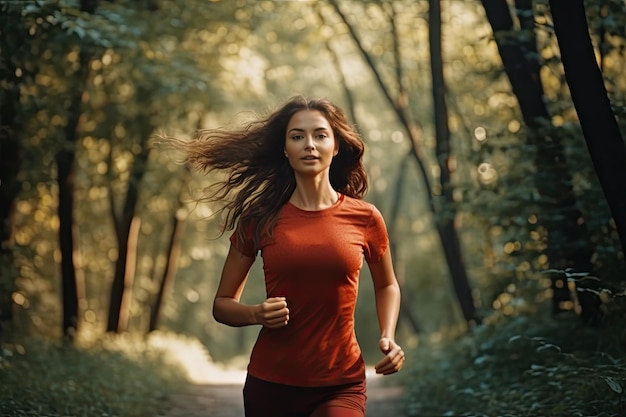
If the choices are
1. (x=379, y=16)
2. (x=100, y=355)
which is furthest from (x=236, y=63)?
(x=100, y=355)

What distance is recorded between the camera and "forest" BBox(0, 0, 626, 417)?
29.1ft

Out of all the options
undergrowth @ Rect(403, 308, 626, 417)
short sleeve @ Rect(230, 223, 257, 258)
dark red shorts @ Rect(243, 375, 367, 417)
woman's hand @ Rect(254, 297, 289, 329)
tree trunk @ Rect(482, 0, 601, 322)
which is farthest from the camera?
tree trunk @ Rect(482, 0, 601, 322)

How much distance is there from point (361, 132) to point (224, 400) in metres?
4.41

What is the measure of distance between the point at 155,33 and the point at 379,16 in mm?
7241

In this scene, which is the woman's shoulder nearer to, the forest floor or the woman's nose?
the woman's nose

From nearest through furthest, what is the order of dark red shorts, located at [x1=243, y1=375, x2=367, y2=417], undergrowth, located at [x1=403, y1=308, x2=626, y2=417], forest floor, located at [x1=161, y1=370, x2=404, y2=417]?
dark red shorts, located at [x1=243, y1=375, x2=367, y2=417] < undergrowth, located at [x1=403, y1=308, x2=626, y2=417] < forest floor, located at [x1=161, y1=370, x2=404, y2=417]

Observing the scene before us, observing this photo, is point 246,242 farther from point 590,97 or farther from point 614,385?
point 614,385

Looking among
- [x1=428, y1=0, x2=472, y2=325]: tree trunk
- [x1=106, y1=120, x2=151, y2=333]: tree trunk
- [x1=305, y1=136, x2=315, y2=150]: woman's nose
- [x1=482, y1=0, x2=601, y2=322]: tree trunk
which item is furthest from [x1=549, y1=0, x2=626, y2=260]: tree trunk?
[x1=106, y1=120, x2=151, y2=333]: tree trunk

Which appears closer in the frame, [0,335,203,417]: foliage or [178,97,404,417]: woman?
[178,97,404,417]: woman

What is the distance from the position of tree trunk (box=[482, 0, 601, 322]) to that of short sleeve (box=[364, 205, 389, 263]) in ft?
16.5

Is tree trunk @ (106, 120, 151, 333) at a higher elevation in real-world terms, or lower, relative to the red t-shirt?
higher

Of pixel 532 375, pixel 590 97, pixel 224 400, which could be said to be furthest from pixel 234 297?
pixel 224 400

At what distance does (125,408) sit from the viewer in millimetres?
10602

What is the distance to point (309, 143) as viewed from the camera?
4.52 meters
